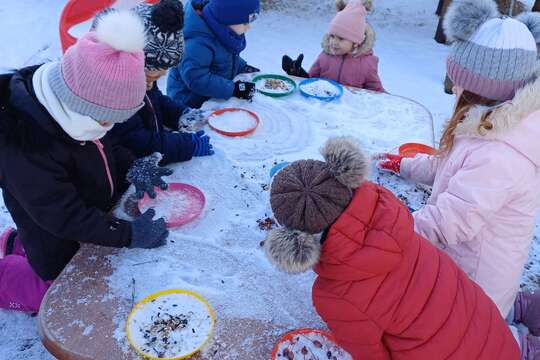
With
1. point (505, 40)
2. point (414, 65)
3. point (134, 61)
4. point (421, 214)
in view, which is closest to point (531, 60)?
point (505, 40)

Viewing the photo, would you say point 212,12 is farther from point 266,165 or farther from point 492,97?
point 492,97

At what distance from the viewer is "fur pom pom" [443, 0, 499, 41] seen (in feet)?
4.93

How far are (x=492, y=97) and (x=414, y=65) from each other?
464cm

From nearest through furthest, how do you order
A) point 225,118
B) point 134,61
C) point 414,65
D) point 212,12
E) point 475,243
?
point 134,61 → point 475,243 → point 225,118 → point 212,12 → point 414,65

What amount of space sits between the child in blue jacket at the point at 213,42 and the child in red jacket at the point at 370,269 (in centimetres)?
156

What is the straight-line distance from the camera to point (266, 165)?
2133mm

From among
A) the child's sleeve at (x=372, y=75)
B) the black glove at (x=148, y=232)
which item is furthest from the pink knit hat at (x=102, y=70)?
the child's sleeve at (x=372, y=75)

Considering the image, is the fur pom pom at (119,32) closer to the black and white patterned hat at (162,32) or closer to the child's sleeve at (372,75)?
the black and white patterned hat at (162,32)

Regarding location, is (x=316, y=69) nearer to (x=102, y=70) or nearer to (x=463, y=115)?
(x=463, y=115)

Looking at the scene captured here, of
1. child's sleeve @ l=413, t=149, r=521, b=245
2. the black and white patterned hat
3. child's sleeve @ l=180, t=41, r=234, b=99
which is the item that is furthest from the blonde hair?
child's sleeve @ l=180, t=41, r=234, b=99

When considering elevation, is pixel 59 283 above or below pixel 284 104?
below

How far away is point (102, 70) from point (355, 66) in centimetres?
234

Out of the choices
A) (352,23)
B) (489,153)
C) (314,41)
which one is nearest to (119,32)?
(489,153)

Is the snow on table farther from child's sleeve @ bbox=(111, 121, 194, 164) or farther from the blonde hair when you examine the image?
the blonde hair
